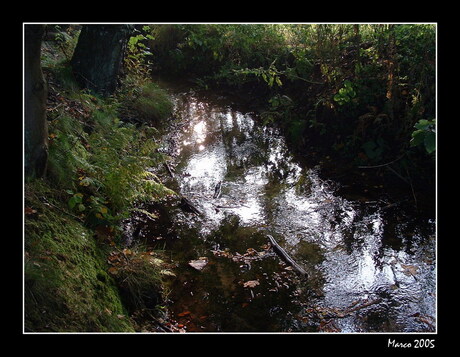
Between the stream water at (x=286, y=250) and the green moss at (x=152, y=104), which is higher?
the green moss at (x=152, y=104)

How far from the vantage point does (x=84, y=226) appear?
4.11 meters

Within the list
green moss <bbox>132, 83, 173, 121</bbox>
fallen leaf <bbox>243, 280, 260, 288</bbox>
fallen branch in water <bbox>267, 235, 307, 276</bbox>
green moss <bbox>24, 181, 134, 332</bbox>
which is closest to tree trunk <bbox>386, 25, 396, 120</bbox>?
fallen branch in water <bbox>267, 235, 307, 276</bbox>

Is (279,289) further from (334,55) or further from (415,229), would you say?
(334,55)

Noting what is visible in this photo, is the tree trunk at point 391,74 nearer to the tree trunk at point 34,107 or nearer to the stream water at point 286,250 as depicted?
the stream water at point 286,250

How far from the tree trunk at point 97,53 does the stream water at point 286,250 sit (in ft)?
6.24

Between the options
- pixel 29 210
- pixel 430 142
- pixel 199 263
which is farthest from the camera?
pixel 199 263

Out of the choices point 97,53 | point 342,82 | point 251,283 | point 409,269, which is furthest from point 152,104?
point 409,269

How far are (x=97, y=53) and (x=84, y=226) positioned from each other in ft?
13.0

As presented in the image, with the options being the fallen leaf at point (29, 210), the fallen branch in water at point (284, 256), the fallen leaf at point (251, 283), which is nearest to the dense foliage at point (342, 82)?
the fallen branch in water at point (284, 256)

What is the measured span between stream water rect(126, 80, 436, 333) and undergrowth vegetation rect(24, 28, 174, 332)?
0.47 meters

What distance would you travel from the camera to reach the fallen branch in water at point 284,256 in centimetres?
432

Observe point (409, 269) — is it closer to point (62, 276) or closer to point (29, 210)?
point (62, 276)

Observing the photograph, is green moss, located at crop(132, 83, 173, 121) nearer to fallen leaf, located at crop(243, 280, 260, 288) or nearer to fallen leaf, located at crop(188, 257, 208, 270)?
fallen leaf, located at crop(188, 257, 208, 270)

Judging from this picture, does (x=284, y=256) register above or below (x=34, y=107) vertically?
below
